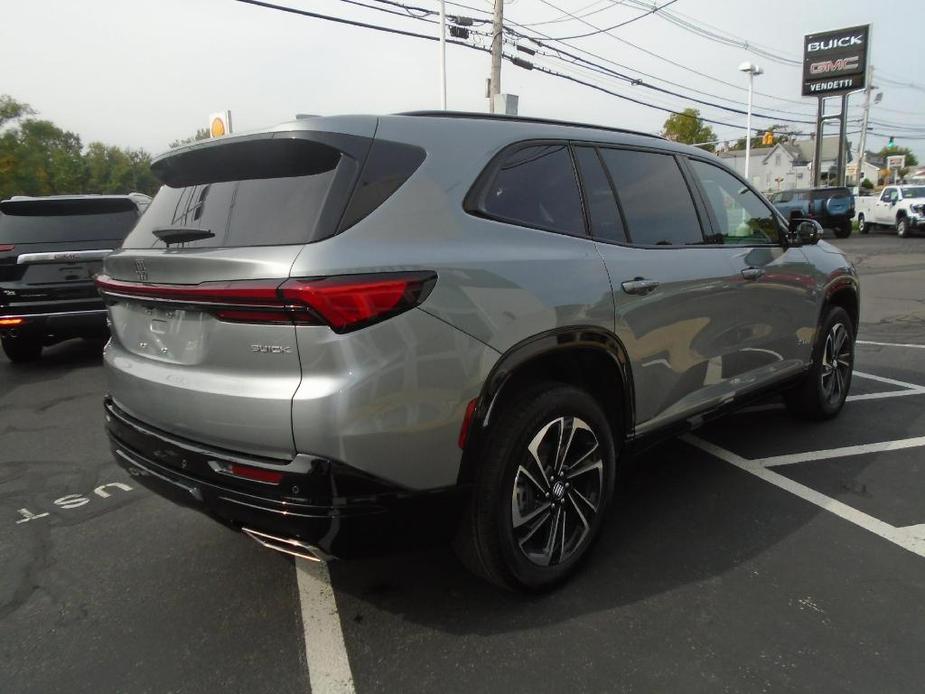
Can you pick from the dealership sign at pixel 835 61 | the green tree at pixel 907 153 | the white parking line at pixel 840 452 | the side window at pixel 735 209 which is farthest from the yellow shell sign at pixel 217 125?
the green tree at pixel 907 153

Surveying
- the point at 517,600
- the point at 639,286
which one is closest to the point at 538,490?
the point at 517,600

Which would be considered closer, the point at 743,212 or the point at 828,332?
the point at 743,212

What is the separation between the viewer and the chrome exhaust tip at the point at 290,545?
7.03 feet

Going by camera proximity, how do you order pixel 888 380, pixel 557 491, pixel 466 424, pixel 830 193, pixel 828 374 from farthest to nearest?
pixel 830 193
pixel 888 380
pixel 828 374
pixel 557 491
pixel 466 424

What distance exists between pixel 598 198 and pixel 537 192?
40 centimetres

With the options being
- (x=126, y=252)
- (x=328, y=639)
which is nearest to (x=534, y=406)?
(x=328, y=639)

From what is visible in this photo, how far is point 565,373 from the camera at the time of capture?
2.78 m

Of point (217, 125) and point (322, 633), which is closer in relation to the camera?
point (322, 633)

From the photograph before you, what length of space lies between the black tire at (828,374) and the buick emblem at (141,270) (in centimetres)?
401

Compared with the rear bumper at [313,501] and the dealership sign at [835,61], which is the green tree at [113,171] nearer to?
the dealership sign at [835,61]

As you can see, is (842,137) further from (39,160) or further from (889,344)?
(39,160)

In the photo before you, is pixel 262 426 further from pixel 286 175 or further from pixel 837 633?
pixel 837 633

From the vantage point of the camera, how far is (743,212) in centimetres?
397

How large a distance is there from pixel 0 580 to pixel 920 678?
356 centimetres
